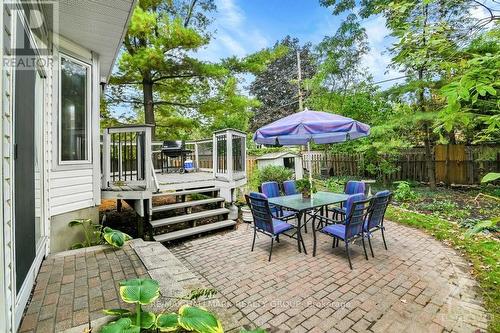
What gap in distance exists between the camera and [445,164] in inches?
394

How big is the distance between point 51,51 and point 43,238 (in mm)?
2497

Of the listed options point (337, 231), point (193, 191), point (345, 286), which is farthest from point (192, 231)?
point (345, 286)

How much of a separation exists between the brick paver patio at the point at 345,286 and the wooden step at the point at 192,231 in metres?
0.21

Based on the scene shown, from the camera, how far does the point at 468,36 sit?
2.28 m

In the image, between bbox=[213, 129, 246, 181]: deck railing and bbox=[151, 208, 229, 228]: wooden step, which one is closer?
bbox=[151, 208, 229, 228]: wooden step

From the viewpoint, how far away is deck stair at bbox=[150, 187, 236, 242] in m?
4.65

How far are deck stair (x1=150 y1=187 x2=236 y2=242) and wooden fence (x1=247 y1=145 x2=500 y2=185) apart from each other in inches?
185

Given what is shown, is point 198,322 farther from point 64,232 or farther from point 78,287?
point 64,232

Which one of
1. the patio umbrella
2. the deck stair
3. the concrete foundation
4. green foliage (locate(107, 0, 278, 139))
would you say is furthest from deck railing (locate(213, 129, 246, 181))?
the concrete foundation

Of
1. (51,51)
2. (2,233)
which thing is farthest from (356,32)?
(2,233)

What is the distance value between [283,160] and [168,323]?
30.5 ft

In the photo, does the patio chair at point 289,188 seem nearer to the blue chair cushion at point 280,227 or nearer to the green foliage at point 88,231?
the blue chair cushion at point 280,227

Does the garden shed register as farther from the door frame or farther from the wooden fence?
the door frame

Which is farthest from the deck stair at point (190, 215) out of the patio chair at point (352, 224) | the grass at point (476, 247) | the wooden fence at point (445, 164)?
the wooden fence at point (445, 164)
